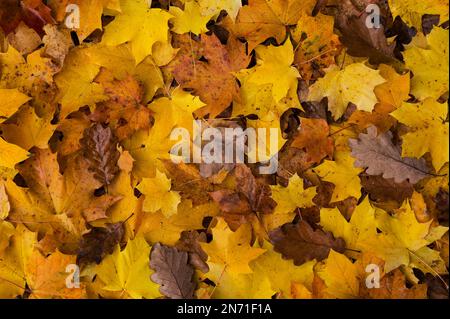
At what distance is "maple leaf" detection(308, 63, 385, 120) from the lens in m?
1.36

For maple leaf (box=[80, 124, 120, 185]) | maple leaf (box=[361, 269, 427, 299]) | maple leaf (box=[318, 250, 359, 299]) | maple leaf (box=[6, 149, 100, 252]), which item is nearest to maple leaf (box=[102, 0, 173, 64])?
maple leaf (box=[80, 124, 120, 185])

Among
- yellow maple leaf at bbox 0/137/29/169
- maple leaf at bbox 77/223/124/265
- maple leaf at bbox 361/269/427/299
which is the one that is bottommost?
maple leaf at bbox 361/269/427/299

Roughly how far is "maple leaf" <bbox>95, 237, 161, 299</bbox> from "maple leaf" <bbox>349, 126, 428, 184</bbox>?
560 mm

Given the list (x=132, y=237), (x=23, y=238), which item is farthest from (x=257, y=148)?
(x=23, y=238)

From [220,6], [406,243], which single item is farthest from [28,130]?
[406,243]

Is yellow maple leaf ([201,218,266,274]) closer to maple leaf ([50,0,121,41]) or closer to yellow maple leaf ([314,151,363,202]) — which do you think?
yellow maple leaf ([314,151,363,202])

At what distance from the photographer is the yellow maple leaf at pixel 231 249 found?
1355 millimetres

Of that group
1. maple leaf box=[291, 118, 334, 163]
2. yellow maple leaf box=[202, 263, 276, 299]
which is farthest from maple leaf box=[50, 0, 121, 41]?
yellow maple leaf box=[202, 263, 276, 299]

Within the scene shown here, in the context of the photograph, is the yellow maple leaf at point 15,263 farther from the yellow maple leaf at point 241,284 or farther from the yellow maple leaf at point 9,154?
Answer: the yellow maple leaf at point 241,284

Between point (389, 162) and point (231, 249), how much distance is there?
1.37 feet

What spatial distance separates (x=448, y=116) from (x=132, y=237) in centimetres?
79

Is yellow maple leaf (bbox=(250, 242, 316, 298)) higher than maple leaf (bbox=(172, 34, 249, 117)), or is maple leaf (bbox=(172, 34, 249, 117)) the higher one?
maple leaf (bbox=(172, 34, 249, 117))

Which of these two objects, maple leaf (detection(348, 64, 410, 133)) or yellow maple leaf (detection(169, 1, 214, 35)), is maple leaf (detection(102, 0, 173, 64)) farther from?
maple leaf (detection(348, 64, 410, 133))
